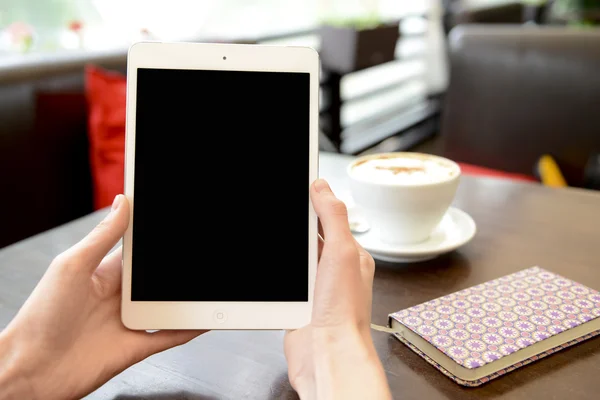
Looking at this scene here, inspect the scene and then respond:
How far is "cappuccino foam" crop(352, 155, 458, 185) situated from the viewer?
83 cm

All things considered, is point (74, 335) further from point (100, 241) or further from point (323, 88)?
point (323, 88)

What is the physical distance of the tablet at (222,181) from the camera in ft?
2.10

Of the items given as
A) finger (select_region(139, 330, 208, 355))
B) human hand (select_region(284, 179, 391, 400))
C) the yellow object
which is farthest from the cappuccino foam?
the yellow object

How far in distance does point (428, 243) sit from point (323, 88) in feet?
7.66

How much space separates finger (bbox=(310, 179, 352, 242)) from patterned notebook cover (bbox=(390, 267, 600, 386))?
13 centimetres

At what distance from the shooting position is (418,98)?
4492 millimetres

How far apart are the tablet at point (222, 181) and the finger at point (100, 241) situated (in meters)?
0.02

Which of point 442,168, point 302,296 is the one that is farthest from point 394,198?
point 302,296

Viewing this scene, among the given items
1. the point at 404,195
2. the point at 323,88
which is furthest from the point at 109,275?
the point at 323,88

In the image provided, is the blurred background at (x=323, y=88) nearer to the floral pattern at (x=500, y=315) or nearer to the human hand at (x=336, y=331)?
the human hand at (x=336, y=331)

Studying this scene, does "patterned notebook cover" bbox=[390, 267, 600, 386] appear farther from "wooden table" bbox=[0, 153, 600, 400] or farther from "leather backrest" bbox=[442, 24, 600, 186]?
"leather backrest" bbox=[442, 24, 600, 186]

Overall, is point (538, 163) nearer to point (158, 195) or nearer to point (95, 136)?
point (95, 136)

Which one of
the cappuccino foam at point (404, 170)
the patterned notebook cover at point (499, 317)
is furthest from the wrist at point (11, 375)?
the cappuccino foam at point (404, 170)

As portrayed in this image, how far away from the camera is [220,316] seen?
633 millimetres
